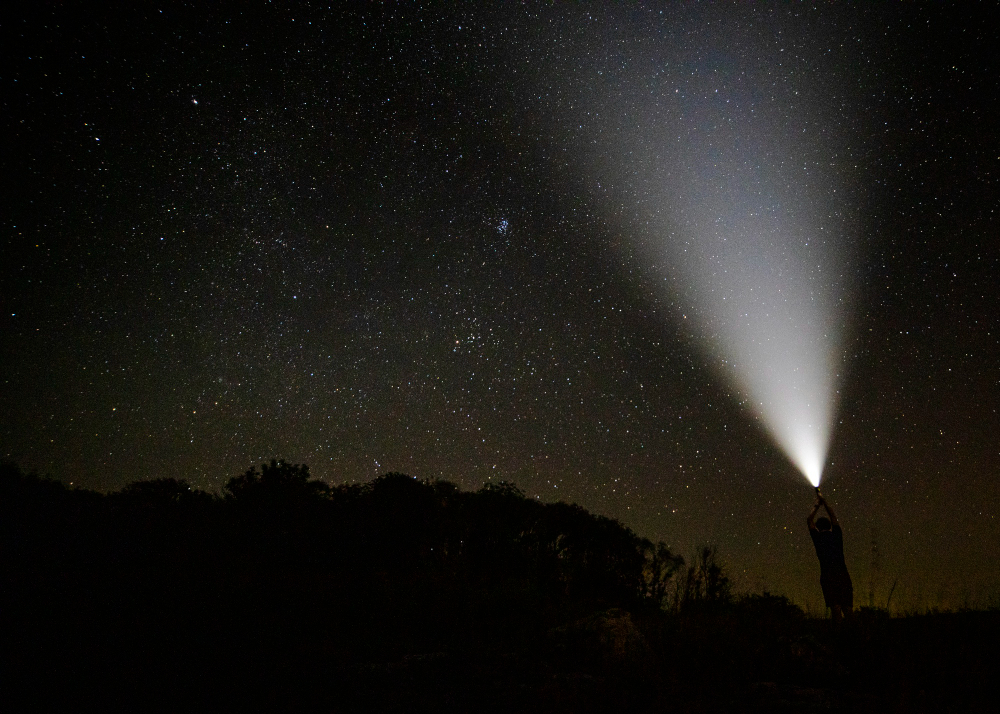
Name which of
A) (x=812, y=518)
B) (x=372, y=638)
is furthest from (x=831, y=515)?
(x=372, y=638)

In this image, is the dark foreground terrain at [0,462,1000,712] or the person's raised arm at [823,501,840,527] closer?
the dark foreground terrain at [0,462,1000,712]

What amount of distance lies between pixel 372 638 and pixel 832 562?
20.7 ft

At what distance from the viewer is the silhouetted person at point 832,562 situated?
781 centimetres

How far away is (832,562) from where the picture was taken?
8008 mm

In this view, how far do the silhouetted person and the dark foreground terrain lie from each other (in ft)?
1.93

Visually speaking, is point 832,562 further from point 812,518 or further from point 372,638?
point 372,638

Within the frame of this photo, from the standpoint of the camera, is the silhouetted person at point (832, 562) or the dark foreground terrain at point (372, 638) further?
the silhouetted person at point (832, 562)

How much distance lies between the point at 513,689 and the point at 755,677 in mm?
2208

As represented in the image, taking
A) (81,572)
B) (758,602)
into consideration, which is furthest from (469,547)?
(81,572)

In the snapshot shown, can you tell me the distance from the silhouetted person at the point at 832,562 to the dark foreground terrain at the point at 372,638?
0.59 m

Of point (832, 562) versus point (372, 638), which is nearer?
point (372, 638)

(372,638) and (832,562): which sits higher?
(832,562)

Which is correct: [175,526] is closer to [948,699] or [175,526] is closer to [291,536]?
[291,536]

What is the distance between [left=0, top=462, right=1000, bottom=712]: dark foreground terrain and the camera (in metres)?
4.80
